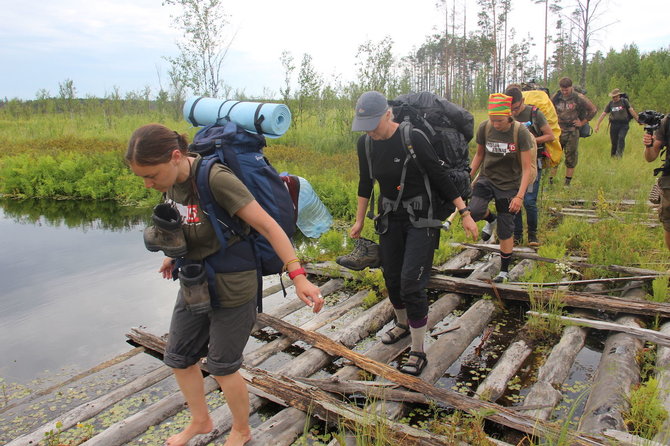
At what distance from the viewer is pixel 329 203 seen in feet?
32.2

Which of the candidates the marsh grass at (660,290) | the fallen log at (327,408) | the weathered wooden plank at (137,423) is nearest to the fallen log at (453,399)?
the fallen log at (327,408)

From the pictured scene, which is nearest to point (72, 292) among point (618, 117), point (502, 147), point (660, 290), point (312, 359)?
point (312, 359)

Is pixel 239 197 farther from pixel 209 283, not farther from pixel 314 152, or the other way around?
pixel 314 152

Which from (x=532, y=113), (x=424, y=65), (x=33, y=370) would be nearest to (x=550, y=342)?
(x=532, y=113)

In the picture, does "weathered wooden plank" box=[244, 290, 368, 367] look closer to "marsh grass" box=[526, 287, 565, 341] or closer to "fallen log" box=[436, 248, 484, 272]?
"fallen log" box=[436, 248, 484, 272]

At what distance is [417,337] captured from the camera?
385 cm

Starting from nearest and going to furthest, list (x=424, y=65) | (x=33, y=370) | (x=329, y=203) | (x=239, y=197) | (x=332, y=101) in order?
(x=239, y=197) → (x=33, y=370) → (x=329, y=203) → (x=332, y=101) → (x=424, y=65)

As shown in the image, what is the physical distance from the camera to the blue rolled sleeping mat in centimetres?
283

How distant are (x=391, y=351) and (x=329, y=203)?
18.9 ft

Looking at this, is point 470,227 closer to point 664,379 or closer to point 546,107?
point 664,379

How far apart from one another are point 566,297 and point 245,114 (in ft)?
12.0

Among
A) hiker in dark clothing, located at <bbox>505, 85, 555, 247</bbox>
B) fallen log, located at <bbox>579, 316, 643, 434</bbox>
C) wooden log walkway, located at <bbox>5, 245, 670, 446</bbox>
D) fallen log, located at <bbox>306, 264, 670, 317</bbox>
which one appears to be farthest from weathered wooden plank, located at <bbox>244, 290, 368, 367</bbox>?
fallen log, located at <bbox>579, 316, 643, 434</bbox>

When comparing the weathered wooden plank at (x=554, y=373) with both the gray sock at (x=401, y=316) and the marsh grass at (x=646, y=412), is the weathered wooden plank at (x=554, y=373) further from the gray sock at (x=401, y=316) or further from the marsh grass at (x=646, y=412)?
the gray sock at (x=401, y=316)

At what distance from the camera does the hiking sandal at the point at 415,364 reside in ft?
12.4
